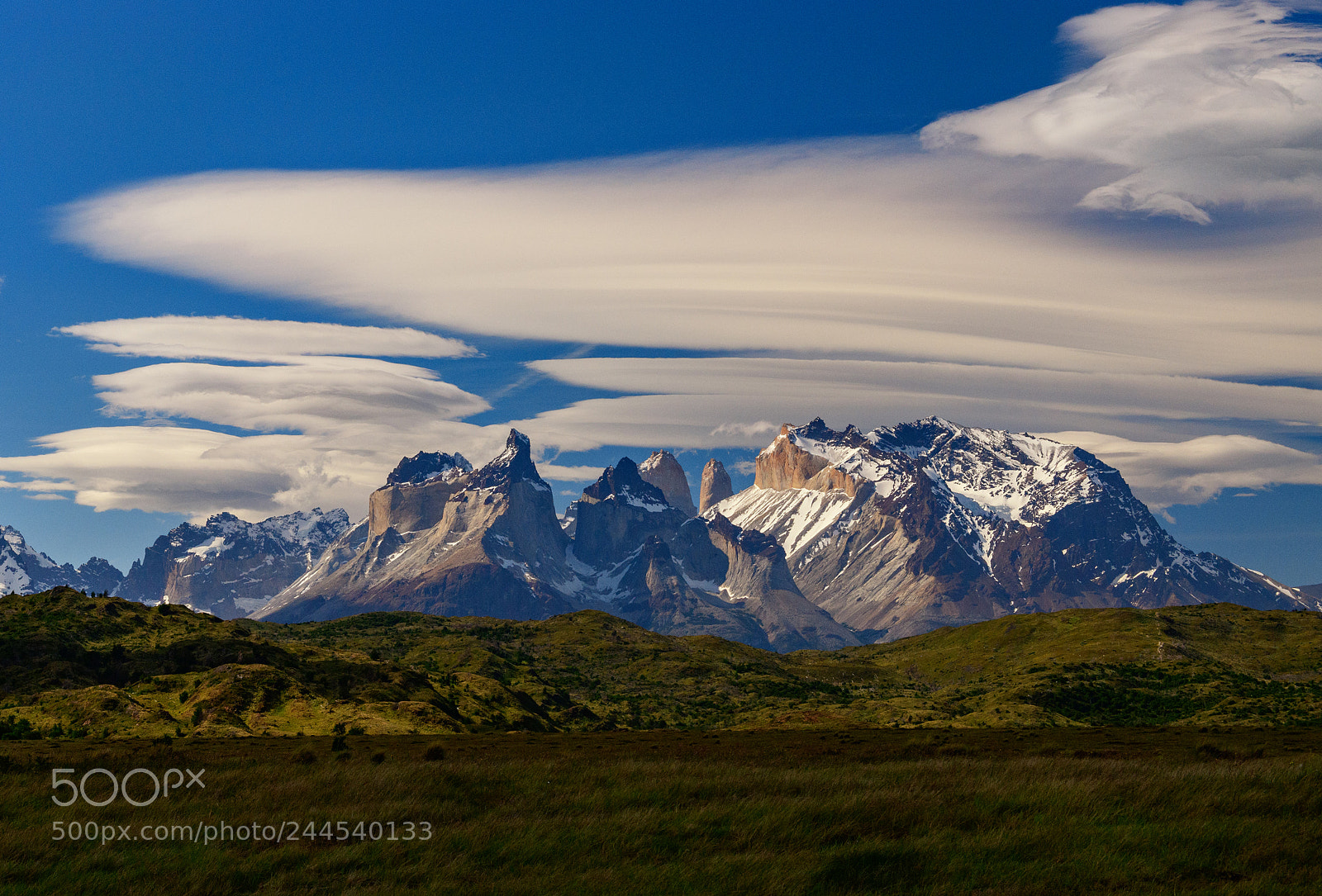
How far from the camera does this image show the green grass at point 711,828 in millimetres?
27547

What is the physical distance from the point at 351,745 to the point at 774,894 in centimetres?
6965

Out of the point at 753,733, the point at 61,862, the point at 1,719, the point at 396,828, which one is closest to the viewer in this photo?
the point at 61,862

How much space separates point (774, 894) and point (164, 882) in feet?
56.8

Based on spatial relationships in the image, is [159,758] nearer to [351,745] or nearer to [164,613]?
[351,745]

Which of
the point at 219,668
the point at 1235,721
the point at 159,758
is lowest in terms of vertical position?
the point at 1235,721

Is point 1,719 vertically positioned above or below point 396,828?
below

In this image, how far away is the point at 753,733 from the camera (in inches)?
4899

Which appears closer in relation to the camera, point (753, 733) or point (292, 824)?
point (292, 824)

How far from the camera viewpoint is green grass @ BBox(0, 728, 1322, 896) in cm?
2755

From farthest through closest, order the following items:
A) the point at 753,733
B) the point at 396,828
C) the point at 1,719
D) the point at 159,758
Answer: the point at 753,733 → the point at 1,719 → the point at 159,758 → the point at 396,828

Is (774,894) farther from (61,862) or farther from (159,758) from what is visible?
(159,758)

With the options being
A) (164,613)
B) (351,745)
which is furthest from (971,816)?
(164,613)

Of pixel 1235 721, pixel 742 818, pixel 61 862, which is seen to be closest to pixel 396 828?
pixel 61 862

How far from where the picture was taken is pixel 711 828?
106 feet
